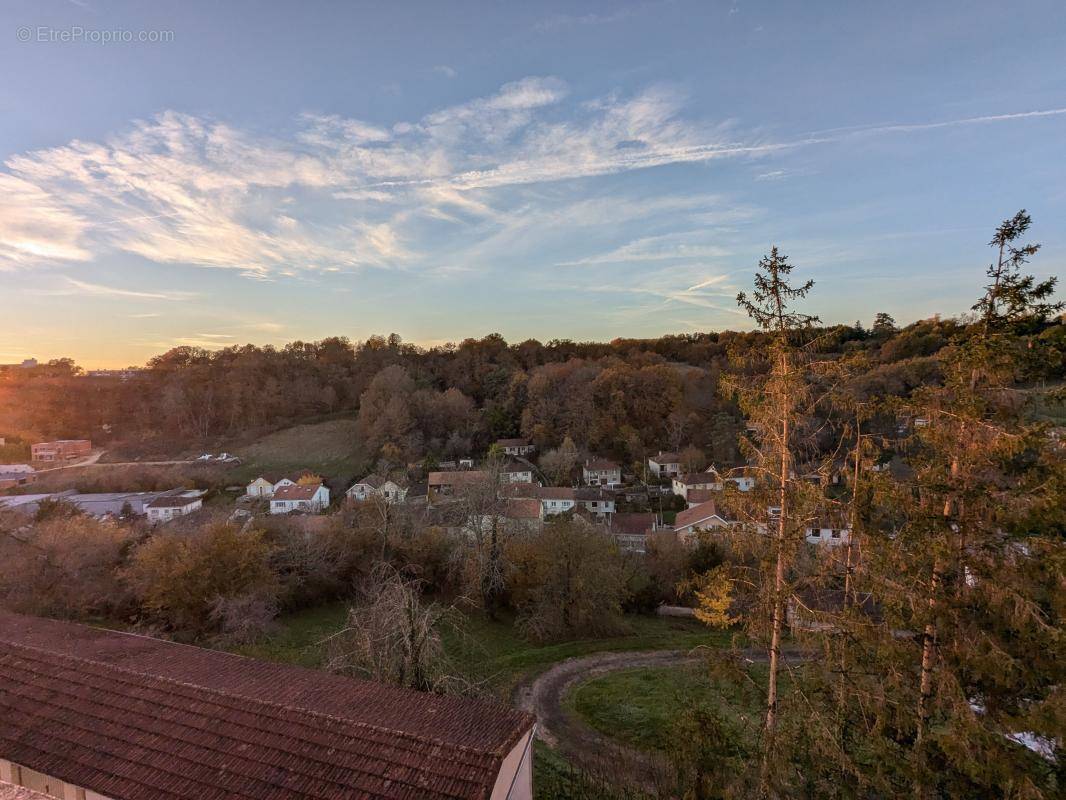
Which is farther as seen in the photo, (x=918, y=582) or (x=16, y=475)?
(x=16, y=475)

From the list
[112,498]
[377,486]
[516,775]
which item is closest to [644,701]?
[516,775]

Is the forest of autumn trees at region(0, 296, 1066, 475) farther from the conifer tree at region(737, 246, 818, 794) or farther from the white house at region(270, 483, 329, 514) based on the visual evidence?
the conifer tree at region(737, 246, 818, 794)

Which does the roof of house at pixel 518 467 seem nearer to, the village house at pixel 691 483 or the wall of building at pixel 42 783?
the village house at pixel 691 483

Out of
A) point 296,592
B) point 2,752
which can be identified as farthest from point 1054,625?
point 296,592

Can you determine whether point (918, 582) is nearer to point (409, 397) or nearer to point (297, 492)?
point (297, 492)

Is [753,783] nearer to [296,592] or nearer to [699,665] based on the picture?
[699,665]

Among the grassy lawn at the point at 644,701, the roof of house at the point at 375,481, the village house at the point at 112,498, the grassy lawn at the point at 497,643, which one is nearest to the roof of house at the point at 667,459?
the roof of house at the point at 375,481

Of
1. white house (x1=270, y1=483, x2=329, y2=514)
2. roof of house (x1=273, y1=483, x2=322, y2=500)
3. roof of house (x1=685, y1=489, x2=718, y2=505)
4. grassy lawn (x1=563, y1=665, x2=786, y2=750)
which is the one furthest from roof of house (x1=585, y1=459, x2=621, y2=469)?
grassy lawn (x1=563, y1=665, x2=786, y2=750)

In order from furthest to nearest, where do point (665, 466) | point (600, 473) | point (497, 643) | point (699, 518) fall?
1. point (665, 466)
2. point (600, 473)
3. point (699, 518)
4. point (497, 643)
